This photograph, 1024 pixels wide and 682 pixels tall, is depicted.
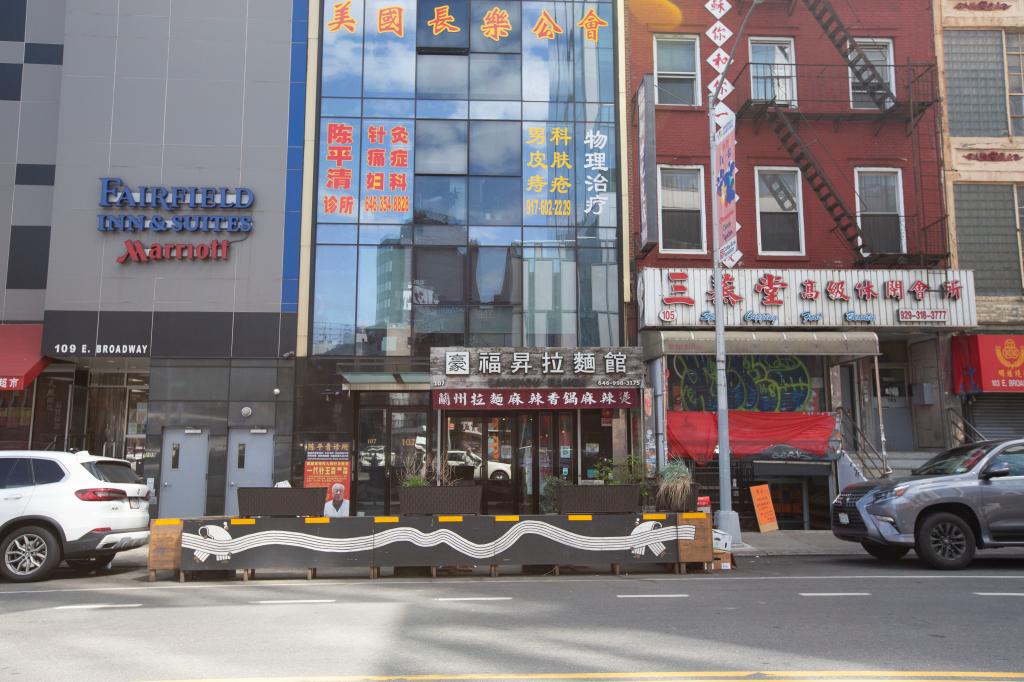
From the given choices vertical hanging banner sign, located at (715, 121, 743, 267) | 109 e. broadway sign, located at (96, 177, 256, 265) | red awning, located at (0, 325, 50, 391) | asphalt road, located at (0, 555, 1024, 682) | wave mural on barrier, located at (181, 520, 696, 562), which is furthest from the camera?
109 e. broadway sign, located at (96, 177, 256, 265)

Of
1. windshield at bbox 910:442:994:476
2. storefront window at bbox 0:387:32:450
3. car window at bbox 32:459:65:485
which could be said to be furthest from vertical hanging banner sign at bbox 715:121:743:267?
storefront window at bbox 0:387:32:450

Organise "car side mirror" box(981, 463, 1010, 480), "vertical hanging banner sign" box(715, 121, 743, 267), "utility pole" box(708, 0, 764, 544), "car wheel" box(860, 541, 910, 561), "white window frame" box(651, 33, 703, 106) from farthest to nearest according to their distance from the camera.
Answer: "white window frame" box(651, 33, 703, 106), "vertical hanging banner sign" box(715, 121, 743, 267), "utility pole" box(708, 0, 764, 544), "car wheel" box(860, 541, 910, 561), "car side mirror" box(981, 463, 1010, 480)

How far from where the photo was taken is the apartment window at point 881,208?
19438mm

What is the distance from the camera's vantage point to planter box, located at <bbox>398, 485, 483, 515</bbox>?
12.1 meters

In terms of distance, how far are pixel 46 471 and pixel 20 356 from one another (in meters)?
7.65

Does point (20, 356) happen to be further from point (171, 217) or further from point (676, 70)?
point (676, 70)

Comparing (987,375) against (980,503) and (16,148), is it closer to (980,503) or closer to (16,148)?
(980,503)

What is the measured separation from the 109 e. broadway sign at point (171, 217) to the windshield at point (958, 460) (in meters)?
15.1

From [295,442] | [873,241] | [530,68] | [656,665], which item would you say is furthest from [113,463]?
[873,241]

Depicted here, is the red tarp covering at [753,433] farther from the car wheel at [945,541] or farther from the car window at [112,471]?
the car window at [112,471]

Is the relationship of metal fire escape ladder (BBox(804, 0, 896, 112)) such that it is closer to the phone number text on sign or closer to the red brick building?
the red brick building

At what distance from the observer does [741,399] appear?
18828 mm

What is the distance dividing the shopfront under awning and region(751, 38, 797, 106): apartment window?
20.6ft

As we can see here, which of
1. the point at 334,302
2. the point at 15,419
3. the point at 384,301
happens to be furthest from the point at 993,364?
the point at 15,419
